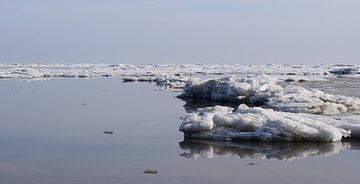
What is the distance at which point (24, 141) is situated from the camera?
11062 mm

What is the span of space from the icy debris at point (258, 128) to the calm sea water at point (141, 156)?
242 millimetres

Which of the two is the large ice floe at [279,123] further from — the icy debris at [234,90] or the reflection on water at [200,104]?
the reflection on water at [200,104]

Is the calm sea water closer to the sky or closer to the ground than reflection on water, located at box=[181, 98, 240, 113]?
closer to the ground

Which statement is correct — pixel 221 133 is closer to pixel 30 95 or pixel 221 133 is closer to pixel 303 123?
pixel 303 123

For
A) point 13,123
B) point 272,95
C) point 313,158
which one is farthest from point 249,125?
point 272,95

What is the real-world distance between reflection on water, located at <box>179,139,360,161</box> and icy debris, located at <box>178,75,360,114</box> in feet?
12.4

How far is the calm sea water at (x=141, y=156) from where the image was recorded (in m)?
8.31

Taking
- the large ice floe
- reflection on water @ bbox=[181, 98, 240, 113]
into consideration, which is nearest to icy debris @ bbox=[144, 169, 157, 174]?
the large ice floe

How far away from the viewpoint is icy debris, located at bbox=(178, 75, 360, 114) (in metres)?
15.3

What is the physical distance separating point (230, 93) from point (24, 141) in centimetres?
1015

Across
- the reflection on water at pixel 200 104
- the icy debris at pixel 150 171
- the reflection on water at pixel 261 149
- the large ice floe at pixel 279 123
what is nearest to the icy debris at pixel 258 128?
the large ice floe at pixel 279 123

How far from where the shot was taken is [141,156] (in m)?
9.86

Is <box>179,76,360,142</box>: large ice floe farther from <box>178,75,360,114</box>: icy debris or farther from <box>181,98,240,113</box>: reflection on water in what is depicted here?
<box>181,98,240,113</box>: reflection on water

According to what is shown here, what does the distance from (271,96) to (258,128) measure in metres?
6.60
